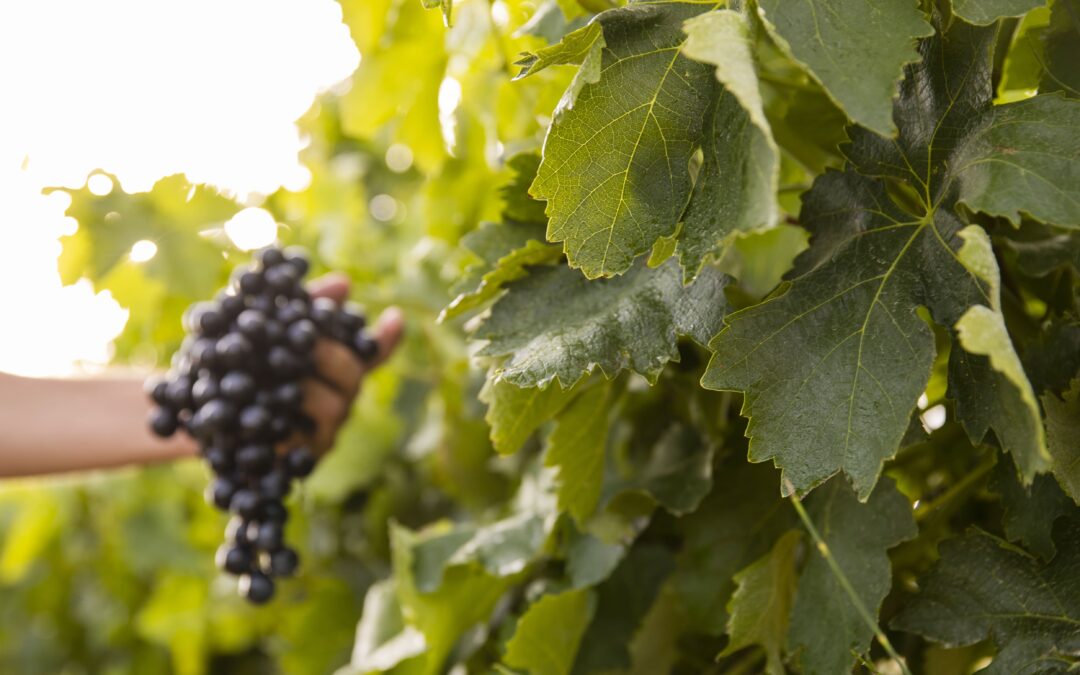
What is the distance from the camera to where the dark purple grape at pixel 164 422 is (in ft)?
4.00

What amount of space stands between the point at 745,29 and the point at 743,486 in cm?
42

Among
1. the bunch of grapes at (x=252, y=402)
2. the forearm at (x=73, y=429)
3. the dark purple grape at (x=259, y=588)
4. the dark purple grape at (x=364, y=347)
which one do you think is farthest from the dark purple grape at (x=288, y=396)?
the forearm at (x=73, y=429)

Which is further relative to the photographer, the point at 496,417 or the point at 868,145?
the point at 496,417

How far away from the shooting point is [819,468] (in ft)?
1.75

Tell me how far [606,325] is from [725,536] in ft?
0.91

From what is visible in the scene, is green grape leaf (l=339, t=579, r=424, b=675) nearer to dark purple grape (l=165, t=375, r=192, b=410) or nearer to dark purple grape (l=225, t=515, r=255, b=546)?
dark purple grape (l=225, t=515, r=255, b=546)

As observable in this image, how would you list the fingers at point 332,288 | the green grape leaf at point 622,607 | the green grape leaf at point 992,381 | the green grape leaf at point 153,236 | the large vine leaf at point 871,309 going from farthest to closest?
the green grape leaf at point 153,236 → the fingers at point 332,288 → the green grape leaf at point 622,607 → the large vine leaf at point 871,309 → the green grape leaf at point 992,381

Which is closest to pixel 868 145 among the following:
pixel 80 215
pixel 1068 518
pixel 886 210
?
pixel 886 210

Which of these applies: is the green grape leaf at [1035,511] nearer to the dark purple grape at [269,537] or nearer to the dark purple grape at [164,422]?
the dark purple grape at [269,537]

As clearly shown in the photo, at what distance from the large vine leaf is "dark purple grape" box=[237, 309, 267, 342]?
0.74 m

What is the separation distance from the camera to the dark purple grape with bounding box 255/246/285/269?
1.25 meters

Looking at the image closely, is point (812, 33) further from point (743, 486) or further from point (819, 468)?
point (743, 486)

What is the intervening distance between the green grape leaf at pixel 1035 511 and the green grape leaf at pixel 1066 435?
0.04 m

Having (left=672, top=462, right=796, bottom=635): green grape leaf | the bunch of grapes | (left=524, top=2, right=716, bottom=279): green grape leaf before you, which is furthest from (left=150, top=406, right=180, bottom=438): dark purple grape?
(left=524, top=2, right=716, bottom=279): green grape leaf
